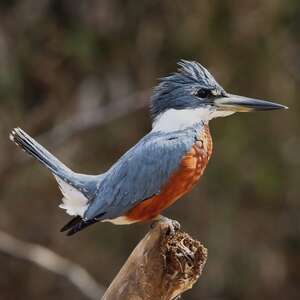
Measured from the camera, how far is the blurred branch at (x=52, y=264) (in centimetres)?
596

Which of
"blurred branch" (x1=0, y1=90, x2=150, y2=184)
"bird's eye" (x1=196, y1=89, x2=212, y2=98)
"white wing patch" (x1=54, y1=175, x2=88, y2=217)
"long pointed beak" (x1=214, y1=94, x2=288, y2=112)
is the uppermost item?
"blurred branch" (x1=0, y1=90, x2=150, y2=184)

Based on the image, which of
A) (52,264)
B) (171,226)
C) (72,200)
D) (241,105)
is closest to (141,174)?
(171,226)

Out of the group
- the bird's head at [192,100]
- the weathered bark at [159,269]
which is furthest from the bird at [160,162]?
the weathered bark at [159,269]

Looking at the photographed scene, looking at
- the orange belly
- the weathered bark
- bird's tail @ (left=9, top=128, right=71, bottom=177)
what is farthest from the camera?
bird's tail @ (left=9, top=128, right=71, bottom=177)

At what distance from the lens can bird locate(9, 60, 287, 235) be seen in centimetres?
347

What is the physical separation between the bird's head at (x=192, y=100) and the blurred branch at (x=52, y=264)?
8.53ft

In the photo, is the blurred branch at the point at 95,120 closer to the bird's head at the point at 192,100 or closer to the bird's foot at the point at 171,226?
the bird's head at the point at 192,100

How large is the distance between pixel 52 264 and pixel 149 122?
171cm

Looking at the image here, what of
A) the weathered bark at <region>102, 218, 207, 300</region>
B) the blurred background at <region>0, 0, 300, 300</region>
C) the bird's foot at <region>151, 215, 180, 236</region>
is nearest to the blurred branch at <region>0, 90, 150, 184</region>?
the blurred background at <region>0, 0, 300, 300</region>

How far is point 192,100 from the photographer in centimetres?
362

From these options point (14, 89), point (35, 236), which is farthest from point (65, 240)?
point (14, 89)

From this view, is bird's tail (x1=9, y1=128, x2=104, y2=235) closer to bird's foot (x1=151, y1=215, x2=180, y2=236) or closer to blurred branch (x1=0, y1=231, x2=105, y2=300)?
bird's foot (x1=151, y1=215, x2=180, y2=236)

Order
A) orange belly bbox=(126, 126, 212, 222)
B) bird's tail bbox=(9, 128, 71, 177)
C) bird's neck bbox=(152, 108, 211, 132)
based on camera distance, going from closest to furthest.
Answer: orange belly bbox=(126, 126, 212, 222)
bird's neck bbox=(152, 108, 211, 132)
bird's tail bbox=(9, 128, 71, 177)

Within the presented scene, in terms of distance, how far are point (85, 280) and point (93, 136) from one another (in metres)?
1.64
